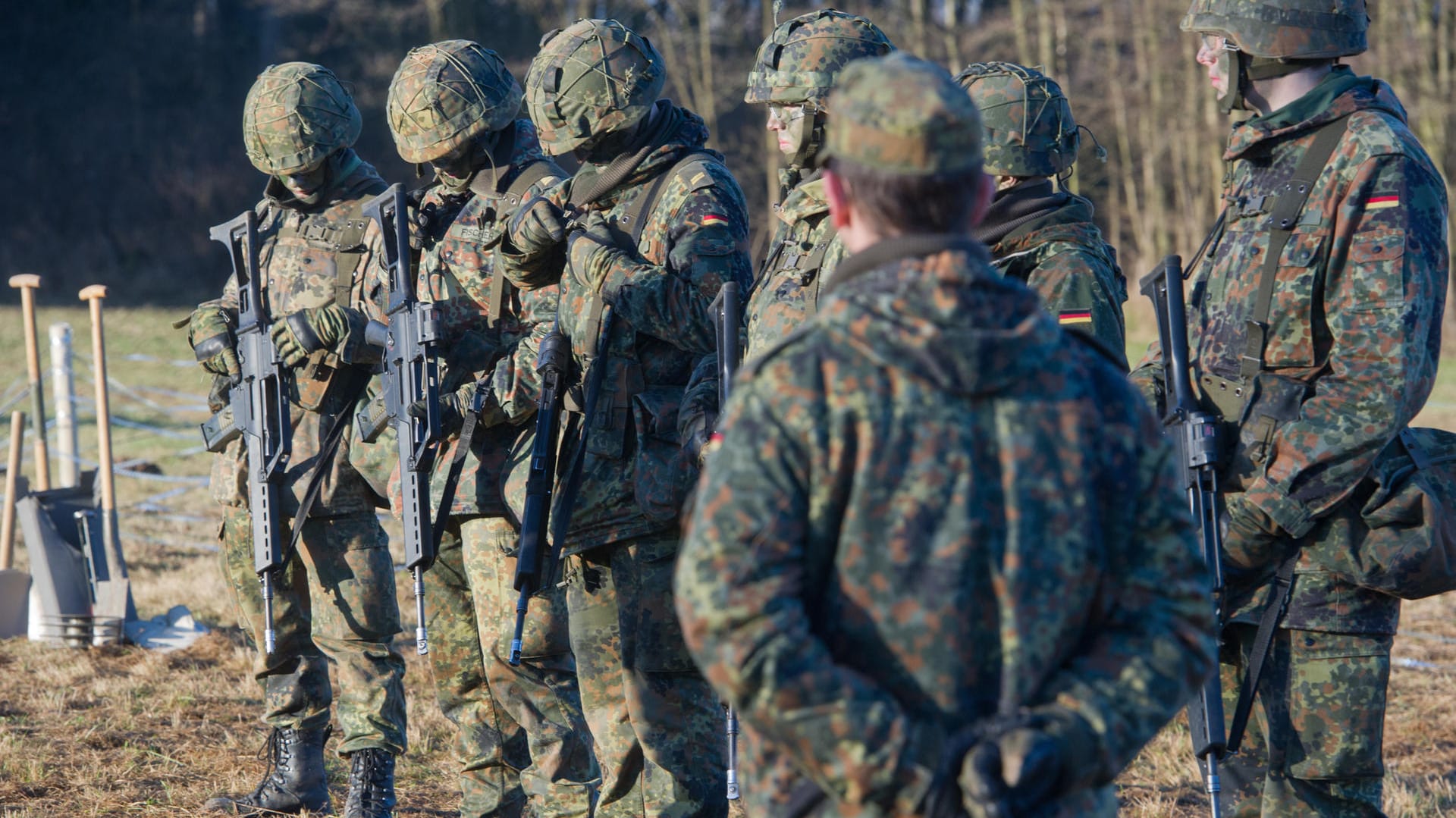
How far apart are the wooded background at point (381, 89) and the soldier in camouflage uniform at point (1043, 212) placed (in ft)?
57.2

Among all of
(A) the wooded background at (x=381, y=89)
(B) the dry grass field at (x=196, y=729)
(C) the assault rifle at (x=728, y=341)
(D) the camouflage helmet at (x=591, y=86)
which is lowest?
(B) the dry grass field at (x=196, y=729)

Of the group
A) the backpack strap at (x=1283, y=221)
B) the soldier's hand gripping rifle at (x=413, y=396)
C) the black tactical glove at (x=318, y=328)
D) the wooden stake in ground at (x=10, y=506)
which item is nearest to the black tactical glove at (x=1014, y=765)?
the backpack strap at (x=1283, y=221)

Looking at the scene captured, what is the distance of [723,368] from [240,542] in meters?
2.59

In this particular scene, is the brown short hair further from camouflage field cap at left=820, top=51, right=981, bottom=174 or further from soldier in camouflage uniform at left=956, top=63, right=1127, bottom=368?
soldier in camouflage uniform at left=956, top=63, right=1127, bottom=368

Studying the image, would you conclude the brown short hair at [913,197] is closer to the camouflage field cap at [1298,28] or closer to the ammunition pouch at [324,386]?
the camouflage field cap at [1298,28]

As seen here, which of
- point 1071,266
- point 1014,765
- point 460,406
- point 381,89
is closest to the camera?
point 1014,765

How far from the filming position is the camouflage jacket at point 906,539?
1.87 m

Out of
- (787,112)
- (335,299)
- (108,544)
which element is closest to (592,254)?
(787,112)

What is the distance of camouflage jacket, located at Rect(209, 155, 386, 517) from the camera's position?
16.9ft

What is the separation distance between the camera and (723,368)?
145 inches

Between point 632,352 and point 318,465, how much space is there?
1497mm

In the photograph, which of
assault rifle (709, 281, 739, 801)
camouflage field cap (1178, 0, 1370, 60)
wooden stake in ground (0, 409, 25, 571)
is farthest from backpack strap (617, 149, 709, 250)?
wooden stake in ground (0, 409, 25, 571)

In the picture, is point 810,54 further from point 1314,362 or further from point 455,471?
point 455,471

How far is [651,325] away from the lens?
3.95m
